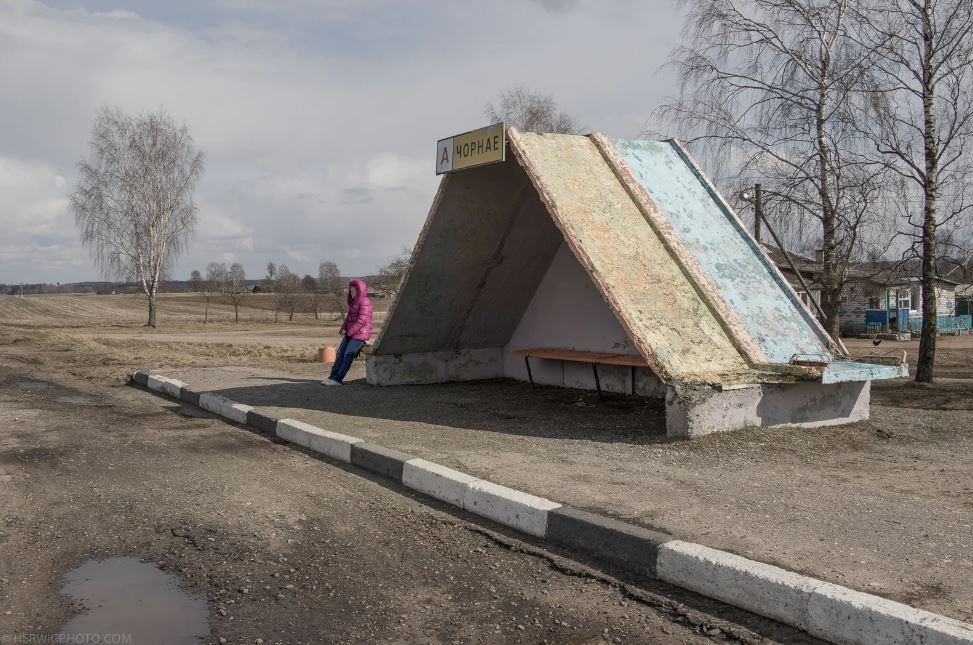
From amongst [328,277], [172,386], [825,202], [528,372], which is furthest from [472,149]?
[328,277]

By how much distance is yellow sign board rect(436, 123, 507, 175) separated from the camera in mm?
8055

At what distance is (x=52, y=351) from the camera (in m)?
18.9

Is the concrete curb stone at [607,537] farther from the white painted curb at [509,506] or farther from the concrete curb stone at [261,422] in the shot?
the concrete curb stone at [261,422]

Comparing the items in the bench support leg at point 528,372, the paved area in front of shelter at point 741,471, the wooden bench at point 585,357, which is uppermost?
the wooden bench at point 585,357

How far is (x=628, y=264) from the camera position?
761 centimetres

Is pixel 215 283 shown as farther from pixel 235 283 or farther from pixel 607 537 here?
pixel 607 537

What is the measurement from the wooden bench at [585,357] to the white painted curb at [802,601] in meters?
4.70

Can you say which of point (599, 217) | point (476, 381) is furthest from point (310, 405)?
point (599, 217)

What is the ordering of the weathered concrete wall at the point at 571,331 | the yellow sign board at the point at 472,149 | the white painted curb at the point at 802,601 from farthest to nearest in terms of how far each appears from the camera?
1. the weathered concrete wall at the point at 571,331
2. the yellow sign board at the point at 472,149
3. the white painted curb at the point at 802,601

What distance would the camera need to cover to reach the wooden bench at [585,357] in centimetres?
897

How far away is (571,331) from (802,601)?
7465mm

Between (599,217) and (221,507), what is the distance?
455cm

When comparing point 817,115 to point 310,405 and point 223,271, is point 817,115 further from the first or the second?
point 223,271

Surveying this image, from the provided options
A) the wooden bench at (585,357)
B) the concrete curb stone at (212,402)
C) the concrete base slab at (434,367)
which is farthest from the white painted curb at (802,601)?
the concrete base slab at (434,367)
